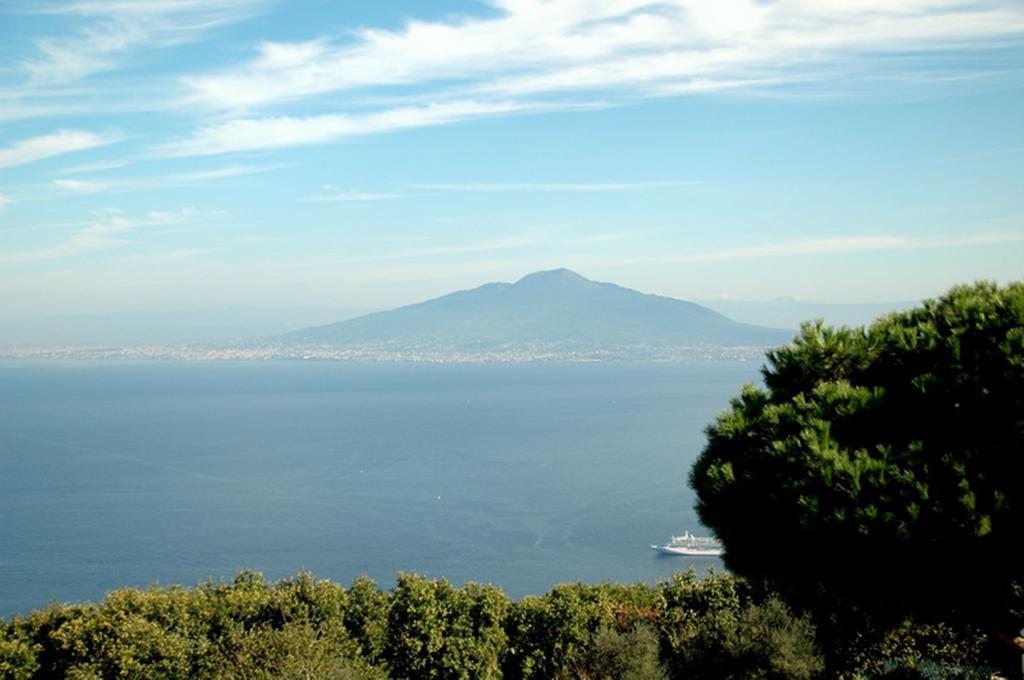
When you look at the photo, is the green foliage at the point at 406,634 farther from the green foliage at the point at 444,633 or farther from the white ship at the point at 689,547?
the white ship at the point at 689,547

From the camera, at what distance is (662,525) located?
50.5 metres

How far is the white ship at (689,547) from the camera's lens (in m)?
43.9

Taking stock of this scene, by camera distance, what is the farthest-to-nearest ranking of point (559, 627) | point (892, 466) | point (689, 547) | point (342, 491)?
1. point (342, 491)
2. point (689, 547)
3. point (559, 627)
4. point (892, 466)

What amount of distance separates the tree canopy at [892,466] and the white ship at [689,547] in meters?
36.6

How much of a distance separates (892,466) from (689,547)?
3946cm

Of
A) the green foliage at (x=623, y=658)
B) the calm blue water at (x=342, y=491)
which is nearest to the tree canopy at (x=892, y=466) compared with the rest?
the green foliage at (x=623, y=658)

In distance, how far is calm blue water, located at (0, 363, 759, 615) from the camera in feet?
139

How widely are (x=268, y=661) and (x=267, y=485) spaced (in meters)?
51.8

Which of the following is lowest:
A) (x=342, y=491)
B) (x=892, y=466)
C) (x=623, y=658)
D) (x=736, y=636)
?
(x=342, y=491)

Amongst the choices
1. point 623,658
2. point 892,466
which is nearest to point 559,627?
point 623,658

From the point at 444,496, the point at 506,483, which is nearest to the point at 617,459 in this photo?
the point at 506,483

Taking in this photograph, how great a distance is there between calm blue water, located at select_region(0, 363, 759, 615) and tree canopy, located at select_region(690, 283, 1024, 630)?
30.9 m

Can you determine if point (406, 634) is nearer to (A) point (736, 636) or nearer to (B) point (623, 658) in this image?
(B) point (623, 658)

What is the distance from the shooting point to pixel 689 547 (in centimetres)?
4488
